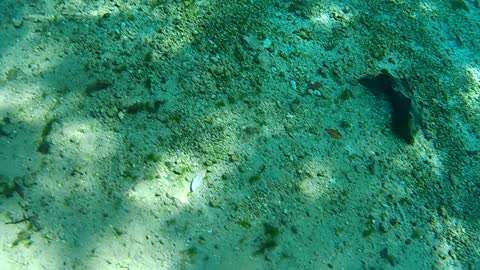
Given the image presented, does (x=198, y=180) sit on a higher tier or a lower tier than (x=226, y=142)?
lower

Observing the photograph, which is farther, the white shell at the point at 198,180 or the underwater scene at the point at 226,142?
the white shell at the point at 198,180

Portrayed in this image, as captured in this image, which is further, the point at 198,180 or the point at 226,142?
the point at 226,142

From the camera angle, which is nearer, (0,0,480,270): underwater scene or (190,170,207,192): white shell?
(0,0,480,270): underwater scene

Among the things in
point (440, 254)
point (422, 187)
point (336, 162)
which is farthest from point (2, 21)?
point (440, 254)

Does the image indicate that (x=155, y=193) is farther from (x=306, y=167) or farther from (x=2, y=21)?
(x=2, y=21)
